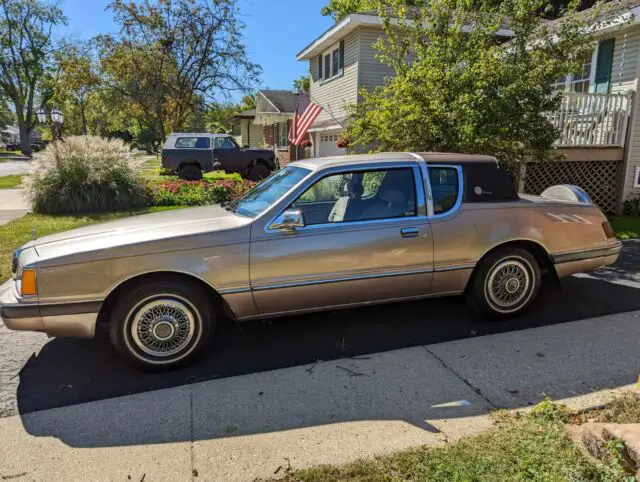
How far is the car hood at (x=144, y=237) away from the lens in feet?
11.8

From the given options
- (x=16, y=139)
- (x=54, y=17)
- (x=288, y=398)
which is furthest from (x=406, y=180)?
(x=16, y=139)

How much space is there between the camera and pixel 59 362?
4.00 metres

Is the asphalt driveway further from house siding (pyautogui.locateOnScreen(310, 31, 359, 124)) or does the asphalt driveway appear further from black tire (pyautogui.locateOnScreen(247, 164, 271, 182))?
black tire (pyautogui.locateOnScreen(247, 164, 271, 182))

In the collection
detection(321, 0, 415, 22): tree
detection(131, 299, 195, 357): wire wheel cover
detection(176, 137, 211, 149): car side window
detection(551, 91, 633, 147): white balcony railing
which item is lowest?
detection(131, 299, 195, 357): wire wheel cover

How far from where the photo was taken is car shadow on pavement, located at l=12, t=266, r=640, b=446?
125 inches

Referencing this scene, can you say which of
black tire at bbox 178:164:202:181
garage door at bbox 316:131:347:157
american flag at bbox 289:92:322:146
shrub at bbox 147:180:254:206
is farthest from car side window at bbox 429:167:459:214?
black tire at bbox 178:164:202:181

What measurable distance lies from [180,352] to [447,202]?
2709 millimetres

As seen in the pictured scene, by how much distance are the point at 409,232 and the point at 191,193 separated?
9.73 m

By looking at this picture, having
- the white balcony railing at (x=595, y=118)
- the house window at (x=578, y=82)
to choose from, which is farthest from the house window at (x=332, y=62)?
the white balcony railing at (x=595, y=118)

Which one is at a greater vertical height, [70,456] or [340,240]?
[340,240]

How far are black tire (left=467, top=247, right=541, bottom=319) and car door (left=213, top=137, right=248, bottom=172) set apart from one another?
15.8 metres

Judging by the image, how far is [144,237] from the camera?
374cm

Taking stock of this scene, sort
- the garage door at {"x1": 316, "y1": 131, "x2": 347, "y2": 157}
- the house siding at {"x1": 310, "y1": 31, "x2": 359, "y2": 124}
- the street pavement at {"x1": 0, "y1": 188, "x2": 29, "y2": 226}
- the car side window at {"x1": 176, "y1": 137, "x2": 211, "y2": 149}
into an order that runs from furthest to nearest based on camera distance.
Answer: the car side window at {"x1": 176, "y1": 137, "x2": 211, "y2": 149}, the garage door at {"x1": 316, "y1": 131, "x2": 347, "y2": 157}, the house siding at {"x1": 310, "y1": 31, "x2": 359, "y2": 124}, the street pavement at {"x1": 0, "y1": 188, "x2": 29, "y2": 226}

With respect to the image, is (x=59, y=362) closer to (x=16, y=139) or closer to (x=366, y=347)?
(x=366, y=347)
